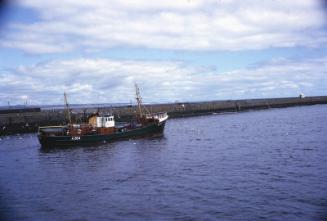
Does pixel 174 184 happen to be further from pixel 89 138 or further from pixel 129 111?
pixel 129 111

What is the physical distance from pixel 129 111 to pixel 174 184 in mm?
68464

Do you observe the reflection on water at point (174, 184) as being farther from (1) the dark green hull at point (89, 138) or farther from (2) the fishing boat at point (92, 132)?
(2) the fishing boat at point (92, 132)

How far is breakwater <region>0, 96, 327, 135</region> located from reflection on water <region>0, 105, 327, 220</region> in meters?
29.8

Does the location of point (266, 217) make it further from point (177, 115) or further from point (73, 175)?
point (177, 115)

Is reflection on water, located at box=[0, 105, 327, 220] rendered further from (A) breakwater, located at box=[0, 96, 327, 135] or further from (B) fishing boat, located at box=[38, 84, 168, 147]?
(A) breakwater, located at box=[0, 96, 327, 135]

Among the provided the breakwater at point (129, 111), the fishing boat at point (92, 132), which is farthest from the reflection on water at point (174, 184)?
the breakwater at point (129, 111)

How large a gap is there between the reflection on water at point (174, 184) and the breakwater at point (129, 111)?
29.8 meters

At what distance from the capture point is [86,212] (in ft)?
61.1

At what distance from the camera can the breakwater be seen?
223ft

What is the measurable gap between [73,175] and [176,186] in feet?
27.8

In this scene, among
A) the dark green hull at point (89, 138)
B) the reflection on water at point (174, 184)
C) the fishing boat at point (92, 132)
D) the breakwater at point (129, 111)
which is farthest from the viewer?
the breakwater at point (129, 111)

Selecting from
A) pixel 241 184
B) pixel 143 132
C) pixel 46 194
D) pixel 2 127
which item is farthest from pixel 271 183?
pixel 2 127

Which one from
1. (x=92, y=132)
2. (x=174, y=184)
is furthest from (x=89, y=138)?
(x=174, y=184)

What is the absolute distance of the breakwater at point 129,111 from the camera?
68.0m
